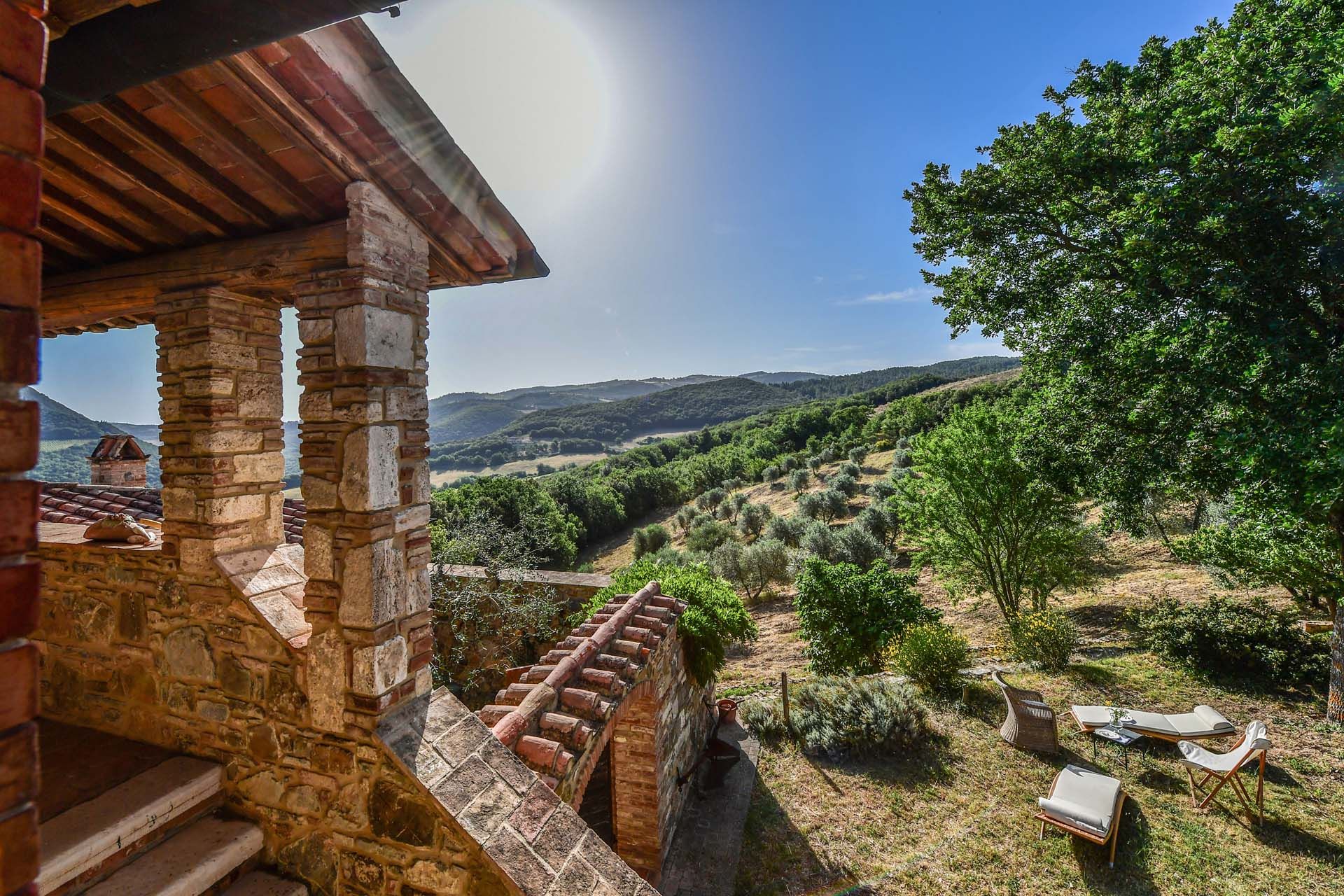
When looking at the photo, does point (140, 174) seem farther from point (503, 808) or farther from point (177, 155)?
point (503, 808)

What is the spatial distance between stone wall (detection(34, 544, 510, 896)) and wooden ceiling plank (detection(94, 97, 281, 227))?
2.02 metres

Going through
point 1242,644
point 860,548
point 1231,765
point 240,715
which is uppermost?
point 240,715

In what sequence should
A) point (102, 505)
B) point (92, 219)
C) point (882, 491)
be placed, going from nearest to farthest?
point (92, 219) → point (102, 505) → point (882, 491)

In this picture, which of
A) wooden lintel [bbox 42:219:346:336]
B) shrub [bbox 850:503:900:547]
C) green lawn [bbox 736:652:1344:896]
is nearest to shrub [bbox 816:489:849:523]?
shrub [bbox 850:503:900:547]

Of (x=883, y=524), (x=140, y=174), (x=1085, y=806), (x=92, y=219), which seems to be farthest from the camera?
(x=883, y=524)

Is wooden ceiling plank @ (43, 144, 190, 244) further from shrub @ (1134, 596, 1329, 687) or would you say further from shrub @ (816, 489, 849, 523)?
shrub @ (816, 489, 849, 523)

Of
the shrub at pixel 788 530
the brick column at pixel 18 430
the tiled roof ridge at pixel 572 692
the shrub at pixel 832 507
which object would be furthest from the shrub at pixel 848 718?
the shrub at pixel 832 507

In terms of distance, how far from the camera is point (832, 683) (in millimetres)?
9117

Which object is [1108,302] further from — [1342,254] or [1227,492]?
[1227,492]

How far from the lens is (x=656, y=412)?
84.1m

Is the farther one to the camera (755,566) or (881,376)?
(881,376)

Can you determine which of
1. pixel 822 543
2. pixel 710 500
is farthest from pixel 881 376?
pixel 822 543

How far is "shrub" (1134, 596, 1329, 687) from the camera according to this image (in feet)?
28.6

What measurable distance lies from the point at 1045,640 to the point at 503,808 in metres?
11.1
